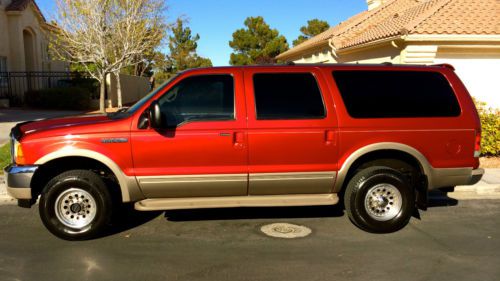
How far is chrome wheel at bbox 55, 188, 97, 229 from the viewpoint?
503 centimetres

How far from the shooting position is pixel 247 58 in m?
47.3

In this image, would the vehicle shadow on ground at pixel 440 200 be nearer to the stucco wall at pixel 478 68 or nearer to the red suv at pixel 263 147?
the red suv at pixel 263 147

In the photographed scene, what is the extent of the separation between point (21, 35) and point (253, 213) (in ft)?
72.6

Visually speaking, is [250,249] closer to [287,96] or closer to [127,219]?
[287,96]

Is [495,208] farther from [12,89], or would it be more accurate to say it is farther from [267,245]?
[12,89]

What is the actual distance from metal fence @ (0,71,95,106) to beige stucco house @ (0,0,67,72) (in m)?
0.53

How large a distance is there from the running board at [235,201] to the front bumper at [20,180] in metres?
1.16

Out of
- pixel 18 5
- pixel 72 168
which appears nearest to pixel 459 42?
pixel 72 168

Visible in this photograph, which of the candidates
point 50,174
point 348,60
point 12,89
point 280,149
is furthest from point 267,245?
point 12,89

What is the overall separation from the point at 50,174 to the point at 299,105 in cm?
302

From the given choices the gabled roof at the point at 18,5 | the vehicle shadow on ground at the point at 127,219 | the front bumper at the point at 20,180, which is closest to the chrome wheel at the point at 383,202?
the vehicle shadow on ground at the point at 127,219

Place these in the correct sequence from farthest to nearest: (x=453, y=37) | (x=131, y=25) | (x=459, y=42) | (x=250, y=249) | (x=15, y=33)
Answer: (x=15, y=33) < (x=131, y=25) < (x=459, y=42) < (x=453, y=37) < (x=250, y=249)

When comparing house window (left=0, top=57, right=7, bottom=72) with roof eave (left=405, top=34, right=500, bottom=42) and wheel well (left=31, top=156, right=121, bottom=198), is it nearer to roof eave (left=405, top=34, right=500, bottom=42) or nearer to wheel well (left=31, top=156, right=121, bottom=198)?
roof eave (left=405, top=34, right=500, bottom=42)

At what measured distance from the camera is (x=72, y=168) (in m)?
5.23
